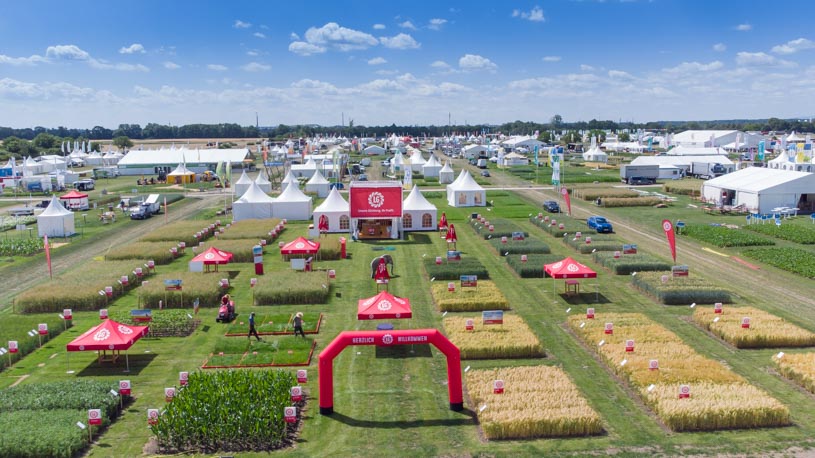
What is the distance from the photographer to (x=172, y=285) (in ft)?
104

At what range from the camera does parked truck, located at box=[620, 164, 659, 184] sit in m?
88.2

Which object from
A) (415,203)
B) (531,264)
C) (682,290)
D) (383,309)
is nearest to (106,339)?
(383,309)

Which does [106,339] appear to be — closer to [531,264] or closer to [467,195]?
[531,264]

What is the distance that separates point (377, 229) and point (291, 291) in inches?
743

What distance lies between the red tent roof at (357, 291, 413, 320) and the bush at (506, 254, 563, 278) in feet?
38.6

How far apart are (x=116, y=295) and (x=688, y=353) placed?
2619cm

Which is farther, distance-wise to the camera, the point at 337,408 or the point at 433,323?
the point at 433,323

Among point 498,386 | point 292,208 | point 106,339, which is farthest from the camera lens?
point 292,208

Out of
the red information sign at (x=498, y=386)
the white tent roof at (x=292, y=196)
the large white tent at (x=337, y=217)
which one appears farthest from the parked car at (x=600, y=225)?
the red information sign at (x=498, y=386)

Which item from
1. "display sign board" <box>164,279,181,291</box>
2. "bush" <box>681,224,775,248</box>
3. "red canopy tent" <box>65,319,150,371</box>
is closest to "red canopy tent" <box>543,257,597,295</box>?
"display sign board" <box>164,279,181,291</box>

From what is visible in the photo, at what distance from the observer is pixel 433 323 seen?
2806 cm

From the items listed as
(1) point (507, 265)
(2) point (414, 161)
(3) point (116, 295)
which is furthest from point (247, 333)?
(2) point (414, 161)

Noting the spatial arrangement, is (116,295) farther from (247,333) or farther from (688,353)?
(688,353)

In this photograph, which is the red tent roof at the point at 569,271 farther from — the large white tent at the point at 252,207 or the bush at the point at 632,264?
the large white tent at the point at 252,207
